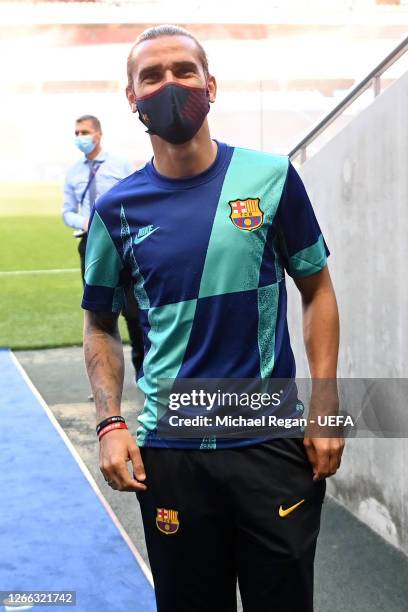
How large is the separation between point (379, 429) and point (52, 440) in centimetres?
277

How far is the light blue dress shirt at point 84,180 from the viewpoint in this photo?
6.52 m

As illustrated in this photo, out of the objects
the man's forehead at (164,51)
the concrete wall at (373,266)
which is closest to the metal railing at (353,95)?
the concrete wall at (373,266)

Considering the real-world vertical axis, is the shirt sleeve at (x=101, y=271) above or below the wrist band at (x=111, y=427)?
above

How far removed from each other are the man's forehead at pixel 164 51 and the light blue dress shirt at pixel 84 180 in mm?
4585

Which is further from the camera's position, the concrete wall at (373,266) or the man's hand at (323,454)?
the concrete wall at (373,266)

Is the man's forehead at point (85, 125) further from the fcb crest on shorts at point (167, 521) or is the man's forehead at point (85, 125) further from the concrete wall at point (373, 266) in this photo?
the fcb crest on shorts at point (167, 521)

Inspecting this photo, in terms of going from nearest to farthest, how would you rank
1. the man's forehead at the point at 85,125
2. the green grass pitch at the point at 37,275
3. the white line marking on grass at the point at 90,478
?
the white line marking on grass at the point at 90,478 < the man's forehead at the point at 85,125 < the green grass pitch at the point at 37,275

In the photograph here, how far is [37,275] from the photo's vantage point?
1697 cm

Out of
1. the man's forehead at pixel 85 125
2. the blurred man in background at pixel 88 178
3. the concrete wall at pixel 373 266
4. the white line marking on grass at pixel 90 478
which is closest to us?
the concrete wall at pixel 373 266

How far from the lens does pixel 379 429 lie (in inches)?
143

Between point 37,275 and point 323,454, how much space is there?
15628 mm

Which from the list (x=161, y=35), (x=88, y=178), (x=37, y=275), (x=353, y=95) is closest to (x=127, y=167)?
(x=88, y=178)

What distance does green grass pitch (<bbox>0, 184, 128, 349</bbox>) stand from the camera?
10.2 m

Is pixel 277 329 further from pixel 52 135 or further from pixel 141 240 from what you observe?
pixel 52 135
